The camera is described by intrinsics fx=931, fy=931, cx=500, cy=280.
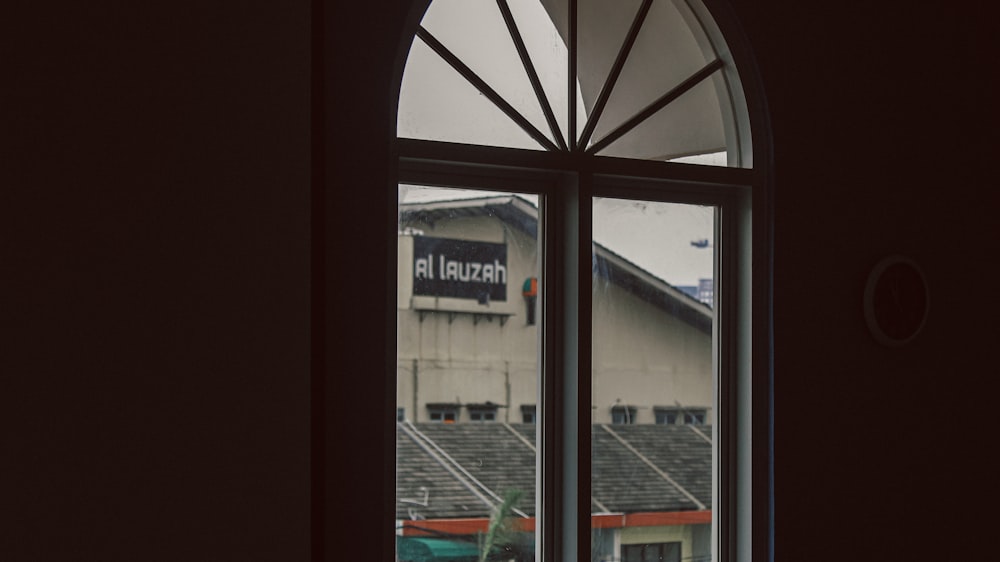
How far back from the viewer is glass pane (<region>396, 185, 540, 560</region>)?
8.57 feet

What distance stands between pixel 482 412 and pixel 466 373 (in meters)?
0.12

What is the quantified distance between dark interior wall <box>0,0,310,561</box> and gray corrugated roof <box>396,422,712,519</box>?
1.31 metres

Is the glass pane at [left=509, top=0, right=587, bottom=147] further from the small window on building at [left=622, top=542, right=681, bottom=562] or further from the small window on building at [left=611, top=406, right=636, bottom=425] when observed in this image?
the small window on building at [left=622, top=542, right=681, bottom=562]

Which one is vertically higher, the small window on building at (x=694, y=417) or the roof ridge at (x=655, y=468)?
the small window on building at (x=694, y=417)

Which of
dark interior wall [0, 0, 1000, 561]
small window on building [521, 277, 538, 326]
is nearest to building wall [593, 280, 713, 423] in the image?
small window on building [521, 277, 538, 326]

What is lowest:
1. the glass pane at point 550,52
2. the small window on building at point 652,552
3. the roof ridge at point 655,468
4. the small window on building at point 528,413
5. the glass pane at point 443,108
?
the small window on building at point 652,552

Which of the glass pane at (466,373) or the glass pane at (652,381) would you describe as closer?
the glass pane at (466,373)

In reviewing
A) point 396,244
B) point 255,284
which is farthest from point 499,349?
point 255,284

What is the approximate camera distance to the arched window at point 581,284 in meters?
2.64

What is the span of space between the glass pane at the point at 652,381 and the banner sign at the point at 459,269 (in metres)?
0.34
